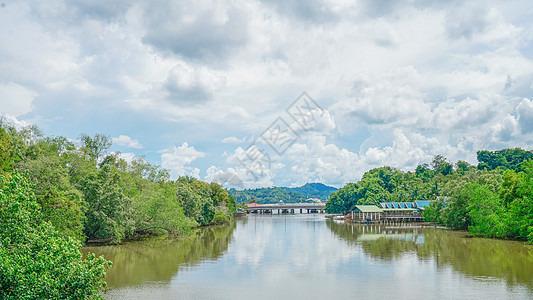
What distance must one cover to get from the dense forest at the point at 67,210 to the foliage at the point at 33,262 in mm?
26

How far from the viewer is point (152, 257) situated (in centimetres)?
3131

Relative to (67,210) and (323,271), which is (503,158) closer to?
(323,271)

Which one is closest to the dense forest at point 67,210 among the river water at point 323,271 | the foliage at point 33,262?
the foliage at point 33,262

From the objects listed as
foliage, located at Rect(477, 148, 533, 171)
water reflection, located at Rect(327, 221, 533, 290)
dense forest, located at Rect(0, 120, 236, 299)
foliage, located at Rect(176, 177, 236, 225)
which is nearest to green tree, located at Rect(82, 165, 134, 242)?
dense forest, located at Rect(0, 120, 236, 299)

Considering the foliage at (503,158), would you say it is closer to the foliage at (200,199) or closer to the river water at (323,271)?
the foliage at (200,199)

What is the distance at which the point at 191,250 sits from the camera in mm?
36312

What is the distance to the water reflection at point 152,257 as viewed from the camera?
23.2 metres

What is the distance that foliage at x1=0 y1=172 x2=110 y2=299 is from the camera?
11414mm

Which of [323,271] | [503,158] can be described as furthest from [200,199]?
[503,158]

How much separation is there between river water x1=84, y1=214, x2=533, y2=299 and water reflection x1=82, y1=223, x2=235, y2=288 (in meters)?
0.06

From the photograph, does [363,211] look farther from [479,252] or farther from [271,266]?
[271,266]

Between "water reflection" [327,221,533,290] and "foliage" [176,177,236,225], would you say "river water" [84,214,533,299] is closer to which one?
"water reflection" [327,221,533,290]

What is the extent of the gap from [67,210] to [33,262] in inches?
725

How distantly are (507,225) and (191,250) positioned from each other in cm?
3154
